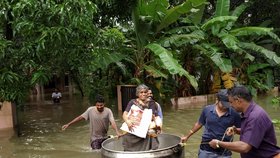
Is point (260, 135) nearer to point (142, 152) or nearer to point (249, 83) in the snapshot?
point (142, 152)

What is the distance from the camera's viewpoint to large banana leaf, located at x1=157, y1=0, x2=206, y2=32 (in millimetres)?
12759

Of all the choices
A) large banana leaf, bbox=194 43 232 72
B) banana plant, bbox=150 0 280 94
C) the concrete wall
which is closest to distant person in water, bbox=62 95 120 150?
the concrete wall

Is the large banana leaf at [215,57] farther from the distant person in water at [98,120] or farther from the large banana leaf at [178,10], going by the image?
the distant person in water at [98,120]

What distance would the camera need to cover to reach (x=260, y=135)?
3.42 meters

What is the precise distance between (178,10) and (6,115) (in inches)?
248

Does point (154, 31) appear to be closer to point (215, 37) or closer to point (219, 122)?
point (215, 37)

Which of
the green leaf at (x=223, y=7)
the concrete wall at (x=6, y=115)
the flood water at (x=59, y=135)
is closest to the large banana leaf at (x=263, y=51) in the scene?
the green leaf at (x=223, y=7)

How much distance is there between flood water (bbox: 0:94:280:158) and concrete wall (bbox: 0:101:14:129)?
181 mm

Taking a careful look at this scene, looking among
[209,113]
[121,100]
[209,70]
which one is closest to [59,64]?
[121,100]

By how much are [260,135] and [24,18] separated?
707 cm

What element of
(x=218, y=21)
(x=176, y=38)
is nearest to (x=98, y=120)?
(x=176, y=38)

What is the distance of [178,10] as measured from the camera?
1314cm

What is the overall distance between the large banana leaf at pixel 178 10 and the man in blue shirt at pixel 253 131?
371 inches

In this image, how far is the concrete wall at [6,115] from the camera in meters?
11.5
